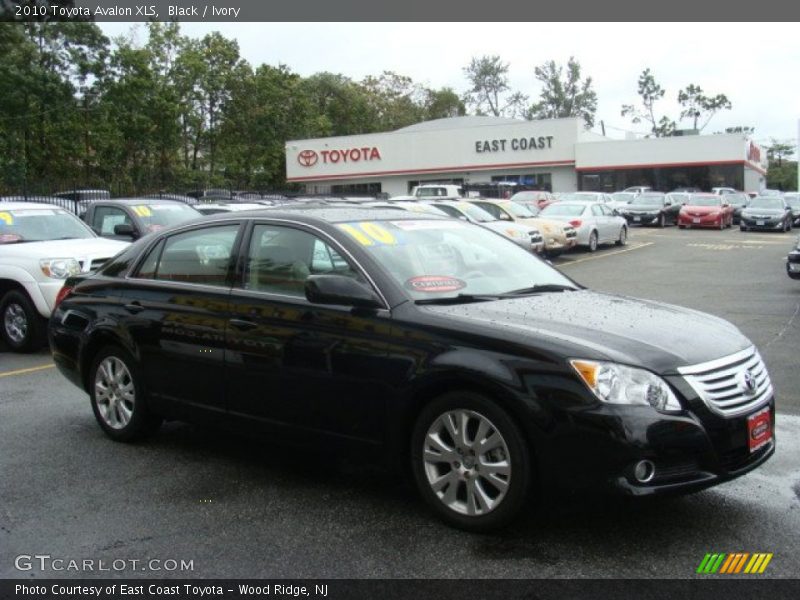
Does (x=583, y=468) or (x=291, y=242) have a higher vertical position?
(x=291, y=242)

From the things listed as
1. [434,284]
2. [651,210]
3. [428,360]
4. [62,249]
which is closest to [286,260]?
[434,284]

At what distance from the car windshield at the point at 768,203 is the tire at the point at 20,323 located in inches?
1117

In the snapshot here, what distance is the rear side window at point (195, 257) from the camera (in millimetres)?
5422

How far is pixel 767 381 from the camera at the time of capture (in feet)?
15.0

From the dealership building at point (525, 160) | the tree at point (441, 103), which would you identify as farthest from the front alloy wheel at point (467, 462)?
the tree at point (441, 103)

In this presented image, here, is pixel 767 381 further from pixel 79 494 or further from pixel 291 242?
pixel 79 494

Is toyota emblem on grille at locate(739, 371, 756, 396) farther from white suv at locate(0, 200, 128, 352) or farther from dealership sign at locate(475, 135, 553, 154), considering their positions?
dealership sign at locate(475, 135, 553, 154)

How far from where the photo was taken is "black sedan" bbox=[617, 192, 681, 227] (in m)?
34.1

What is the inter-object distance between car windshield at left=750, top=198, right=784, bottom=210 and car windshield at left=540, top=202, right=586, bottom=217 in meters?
11.3

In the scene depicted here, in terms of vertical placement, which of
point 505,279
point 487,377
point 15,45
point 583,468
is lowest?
point 583,468

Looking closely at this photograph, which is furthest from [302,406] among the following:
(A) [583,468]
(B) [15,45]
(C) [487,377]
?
(B) [15,45]

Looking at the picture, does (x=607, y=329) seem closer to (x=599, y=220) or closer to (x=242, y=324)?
(x=242, y=324)

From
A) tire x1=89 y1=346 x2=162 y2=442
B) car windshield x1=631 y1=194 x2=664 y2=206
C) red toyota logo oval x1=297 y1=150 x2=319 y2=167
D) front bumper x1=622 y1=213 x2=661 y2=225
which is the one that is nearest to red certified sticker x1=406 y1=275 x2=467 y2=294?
tire x1=89 y1=346 x2=162 y2=442

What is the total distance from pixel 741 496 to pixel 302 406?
2.51m
